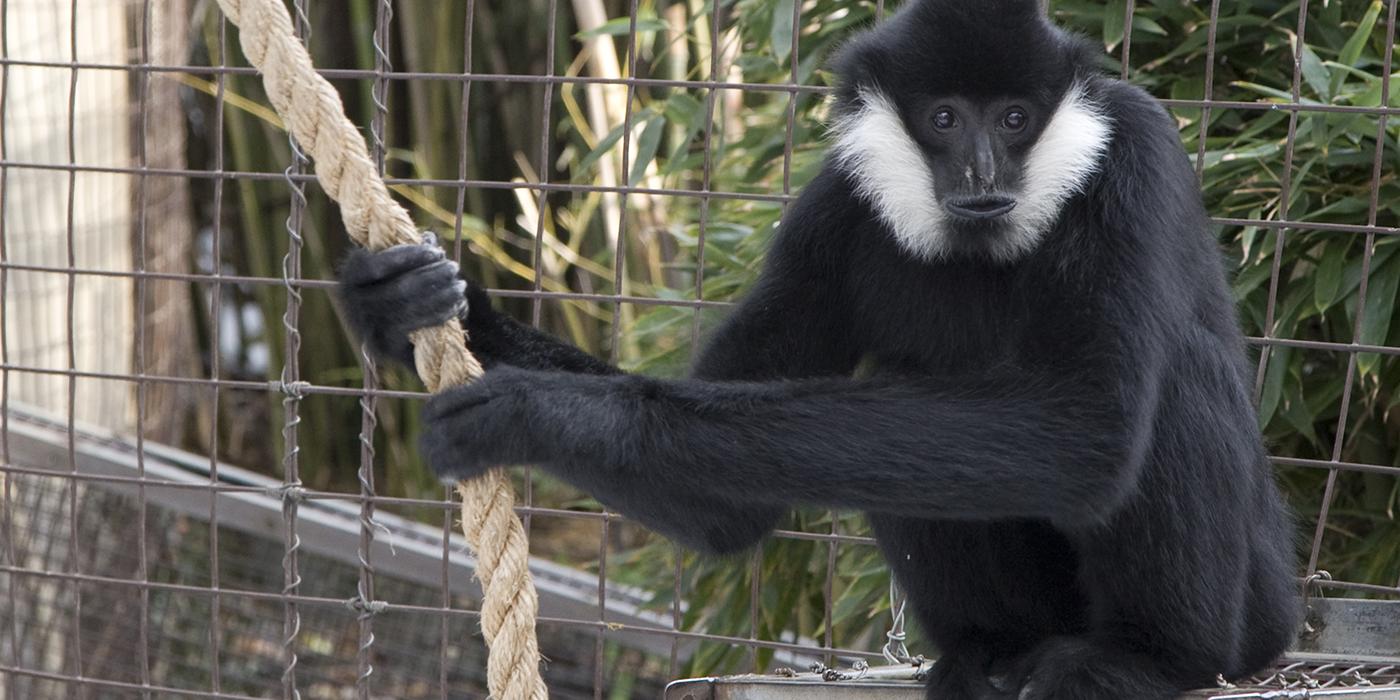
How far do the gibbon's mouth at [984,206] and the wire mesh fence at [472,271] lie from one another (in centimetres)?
81

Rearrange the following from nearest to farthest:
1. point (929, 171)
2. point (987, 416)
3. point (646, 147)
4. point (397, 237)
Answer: point (397, 237), point (987, 416), point (929, 171), point (646, 147)

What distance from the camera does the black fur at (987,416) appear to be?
2070 millimetres

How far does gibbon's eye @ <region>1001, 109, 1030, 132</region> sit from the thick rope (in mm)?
902

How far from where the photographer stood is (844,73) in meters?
2.54

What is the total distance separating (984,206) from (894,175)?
218mm

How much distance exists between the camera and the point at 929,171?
237 centimetres

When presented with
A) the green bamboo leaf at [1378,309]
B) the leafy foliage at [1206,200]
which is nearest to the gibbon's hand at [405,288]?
the leafy foliage at [1206,200]

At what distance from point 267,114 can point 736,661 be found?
2824 mm

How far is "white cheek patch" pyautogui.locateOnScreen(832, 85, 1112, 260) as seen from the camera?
2.28 m

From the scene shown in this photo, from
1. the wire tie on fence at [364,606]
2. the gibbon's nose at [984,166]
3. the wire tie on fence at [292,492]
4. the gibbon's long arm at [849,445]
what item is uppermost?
the gibbon's nose at [984,166]

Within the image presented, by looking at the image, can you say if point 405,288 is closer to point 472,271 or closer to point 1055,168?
point 1055,168

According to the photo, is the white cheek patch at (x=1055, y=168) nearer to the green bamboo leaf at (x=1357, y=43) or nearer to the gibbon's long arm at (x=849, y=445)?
the gibbon's long arm at (x=849, y=445)

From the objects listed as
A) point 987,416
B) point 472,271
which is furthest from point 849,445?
point 472,271

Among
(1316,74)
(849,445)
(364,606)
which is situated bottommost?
(364,606)
